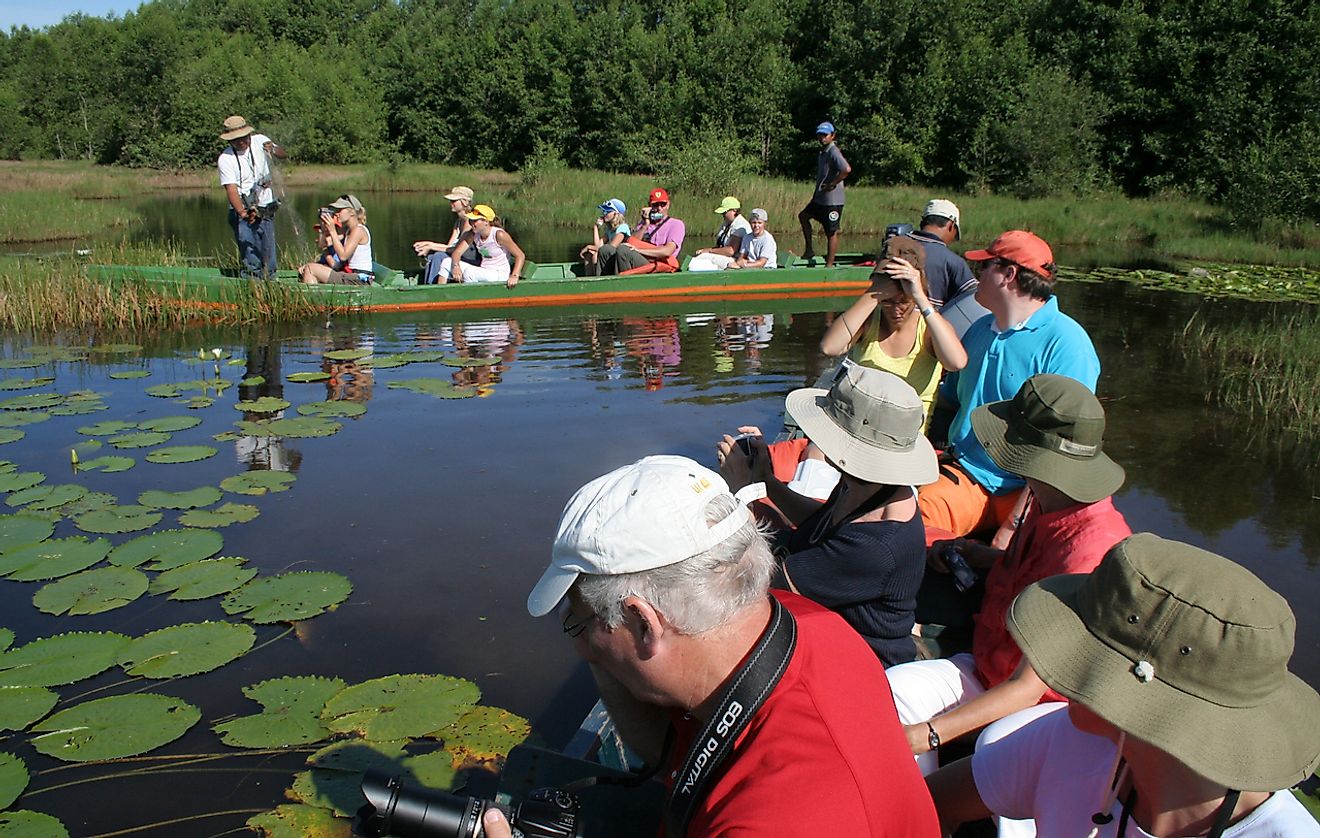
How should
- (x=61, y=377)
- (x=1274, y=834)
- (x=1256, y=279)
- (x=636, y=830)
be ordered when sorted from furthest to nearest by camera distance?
1. (x=1256, y=279)
2. (x=61, y=377)
3. (x=636, y=830)
4. (x=1274, y=834)

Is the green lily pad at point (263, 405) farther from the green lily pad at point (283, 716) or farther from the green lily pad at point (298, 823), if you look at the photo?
the green lily pad at point (298, 823)

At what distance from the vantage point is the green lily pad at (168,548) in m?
4.52

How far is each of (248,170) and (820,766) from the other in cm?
1018

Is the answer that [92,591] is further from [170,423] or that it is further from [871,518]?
[871,518]

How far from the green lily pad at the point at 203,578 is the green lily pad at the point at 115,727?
771mm

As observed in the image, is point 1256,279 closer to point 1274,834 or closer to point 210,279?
point 210,279

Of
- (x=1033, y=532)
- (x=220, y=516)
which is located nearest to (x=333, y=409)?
(x=220, y=516)

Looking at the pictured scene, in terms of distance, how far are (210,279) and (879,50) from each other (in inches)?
1102

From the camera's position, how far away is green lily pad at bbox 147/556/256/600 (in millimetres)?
4285

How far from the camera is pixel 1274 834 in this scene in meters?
1.49

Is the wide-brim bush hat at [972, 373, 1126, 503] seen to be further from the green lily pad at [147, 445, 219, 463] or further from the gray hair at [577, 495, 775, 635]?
the green lily pad at [147, 445, 219, 463]

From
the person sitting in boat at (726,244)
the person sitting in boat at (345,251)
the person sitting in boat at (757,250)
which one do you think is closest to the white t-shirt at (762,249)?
the person sitting in boat at (757,250)

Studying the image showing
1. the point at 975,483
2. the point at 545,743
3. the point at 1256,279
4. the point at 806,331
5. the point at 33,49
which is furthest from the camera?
the point at 33,49

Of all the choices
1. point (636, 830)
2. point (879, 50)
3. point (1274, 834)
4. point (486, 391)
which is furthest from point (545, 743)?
point (879, 50)
